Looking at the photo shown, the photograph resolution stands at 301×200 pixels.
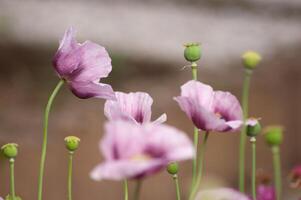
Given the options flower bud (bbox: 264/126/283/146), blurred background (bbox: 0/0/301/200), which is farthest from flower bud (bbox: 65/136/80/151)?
blurred background (bbox: 0/0/301/200)

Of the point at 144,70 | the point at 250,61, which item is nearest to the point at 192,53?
the point at 250,61

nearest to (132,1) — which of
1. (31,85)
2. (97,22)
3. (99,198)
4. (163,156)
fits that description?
(97,22)

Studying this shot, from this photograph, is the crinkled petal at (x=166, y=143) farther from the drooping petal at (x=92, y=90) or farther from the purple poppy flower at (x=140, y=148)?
the drooping petal at (x=92, y=90)

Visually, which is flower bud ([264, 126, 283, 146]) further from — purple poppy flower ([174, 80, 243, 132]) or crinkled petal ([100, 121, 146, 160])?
crinkled petal ([100, 121, 146, 160])

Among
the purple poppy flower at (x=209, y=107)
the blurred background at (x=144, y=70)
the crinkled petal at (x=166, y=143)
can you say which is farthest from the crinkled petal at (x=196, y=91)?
the blurred background at (x=144, y=70)

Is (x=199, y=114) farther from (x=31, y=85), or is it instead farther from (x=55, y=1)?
(x=55, y=1)
